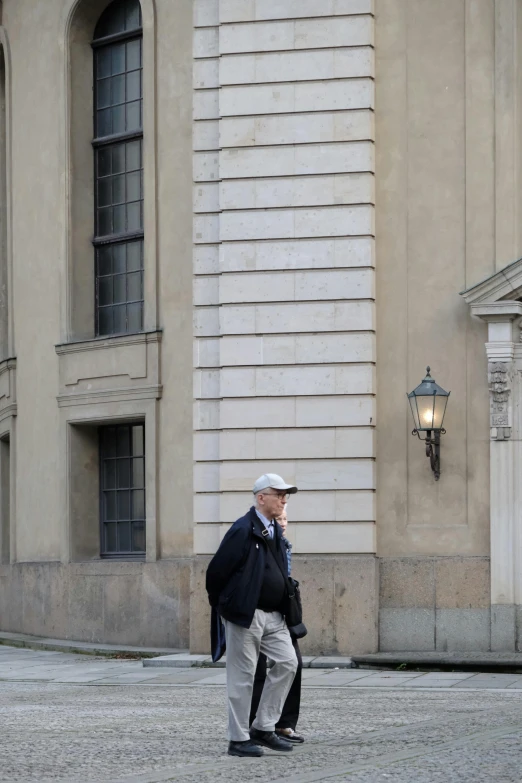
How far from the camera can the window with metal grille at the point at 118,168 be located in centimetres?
2239

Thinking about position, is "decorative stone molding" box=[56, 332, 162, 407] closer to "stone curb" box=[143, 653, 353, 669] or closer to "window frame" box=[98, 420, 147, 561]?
"window frame" box=[98, 420, 147, 561]

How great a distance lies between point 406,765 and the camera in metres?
9.38

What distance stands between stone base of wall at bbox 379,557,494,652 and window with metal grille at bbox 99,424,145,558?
4.52 metres

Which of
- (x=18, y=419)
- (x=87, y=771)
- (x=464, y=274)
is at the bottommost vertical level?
(x=87, y=771)

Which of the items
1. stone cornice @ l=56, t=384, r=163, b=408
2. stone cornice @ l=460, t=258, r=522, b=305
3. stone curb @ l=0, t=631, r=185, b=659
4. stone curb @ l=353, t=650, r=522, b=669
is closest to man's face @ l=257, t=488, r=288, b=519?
stone curb @ l=353, t=650, r=522, b=669

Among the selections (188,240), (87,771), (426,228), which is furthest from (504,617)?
(87,771)

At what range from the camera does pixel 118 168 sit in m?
22.8

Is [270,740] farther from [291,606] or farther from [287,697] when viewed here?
[291,606]

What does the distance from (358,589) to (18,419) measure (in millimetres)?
7438

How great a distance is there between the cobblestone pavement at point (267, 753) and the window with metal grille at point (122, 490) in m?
5.50

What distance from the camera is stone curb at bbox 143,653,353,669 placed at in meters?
18.2

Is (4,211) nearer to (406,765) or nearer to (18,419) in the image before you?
(18,419)

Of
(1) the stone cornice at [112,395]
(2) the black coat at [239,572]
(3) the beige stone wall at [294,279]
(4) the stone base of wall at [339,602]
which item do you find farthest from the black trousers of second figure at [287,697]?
(1) the stone cornice at [112,395]

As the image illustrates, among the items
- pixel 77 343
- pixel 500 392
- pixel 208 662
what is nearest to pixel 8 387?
pixel 77 343
